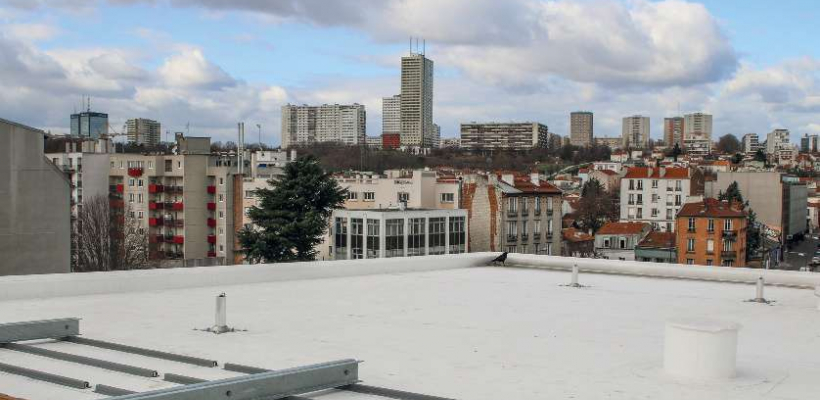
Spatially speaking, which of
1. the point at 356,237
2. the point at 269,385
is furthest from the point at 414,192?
the point at 269,385

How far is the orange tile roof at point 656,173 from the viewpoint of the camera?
270 ft

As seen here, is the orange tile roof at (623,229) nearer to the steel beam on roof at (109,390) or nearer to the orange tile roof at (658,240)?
the orange tile roof at (658,240)

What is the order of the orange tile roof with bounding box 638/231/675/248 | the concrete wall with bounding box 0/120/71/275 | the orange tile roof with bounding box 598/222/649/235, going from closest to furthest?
the concrete wall with bounding box 0/120/71/275 → the orange tile roof with bounding box 638/231/675/248 → the orange tile roof with bounding box 598/222/649/235

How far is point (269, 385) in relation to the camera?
5.02 metres

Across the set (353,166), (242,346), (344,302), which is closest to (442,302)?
(344,302)

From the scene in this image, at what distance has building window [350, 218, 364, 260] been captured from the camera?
50438mm

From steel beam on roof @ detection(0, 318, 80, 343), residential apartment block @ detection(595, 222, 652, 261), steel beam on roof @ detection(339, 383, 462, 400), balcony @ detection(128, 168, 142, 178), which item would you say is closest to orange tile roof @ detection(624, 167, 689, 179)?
residential apartment block @ detection(595, 222, 652, 261)

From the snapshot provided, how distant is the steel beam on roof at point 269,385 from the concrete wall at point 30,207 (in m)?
27.0

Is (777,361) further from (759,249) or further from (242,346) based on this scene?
(759,249)

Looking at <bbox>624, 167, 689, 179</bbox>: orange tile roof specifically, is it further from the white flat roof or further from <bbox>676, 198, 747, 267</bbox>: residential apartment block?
the white flat roof

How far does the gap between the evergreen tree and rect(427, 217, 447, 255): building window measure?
701 centimetres

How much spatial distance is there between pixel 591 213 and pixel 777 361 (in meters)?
86.5

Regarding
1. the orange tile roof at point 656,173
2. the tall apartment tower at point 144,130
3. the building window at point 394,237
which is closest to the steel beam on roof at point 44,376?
the building window at point 394,237

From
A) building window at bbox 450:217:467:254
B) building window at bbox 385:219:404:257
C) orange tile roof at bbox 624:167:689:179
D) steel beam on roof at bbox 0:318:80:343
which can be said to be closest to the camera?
steel beam on roof at bbox 0:318:80:343
